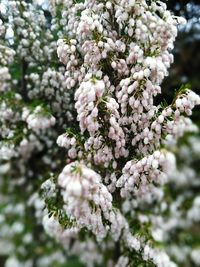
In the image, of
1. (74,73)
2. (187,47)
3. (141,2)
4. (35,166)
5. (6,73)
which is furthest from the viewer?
(187,47)

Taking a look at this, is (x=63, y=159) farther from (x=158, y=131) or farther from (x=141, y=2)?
(x=141, y=2)

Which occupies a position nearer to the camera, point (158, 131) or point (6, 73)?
point (158, 131)

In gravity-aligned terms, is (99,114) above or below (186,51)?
above

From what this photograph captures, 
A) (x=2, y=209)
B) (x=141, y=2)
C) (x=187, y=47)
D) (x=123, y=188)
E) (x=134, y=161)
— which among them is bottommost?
(x=2, y=209)

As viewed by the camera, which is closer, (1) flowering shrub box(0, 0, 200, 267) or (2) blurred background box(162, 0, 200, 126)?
(1) flowering shrub box(0, 0, 200, 267)

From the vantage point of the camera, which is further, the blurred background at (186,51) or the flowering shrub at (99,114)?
the blurred background at (186,51)

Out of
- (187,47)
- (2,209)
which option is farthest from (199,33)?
(2,209)

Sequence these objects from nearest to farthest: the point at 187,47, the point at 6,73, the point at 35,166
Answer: the point at 6,73 < the point at 35,166 < the point at 187,47

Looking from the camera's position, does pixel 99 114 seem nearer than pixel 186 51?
Yes
